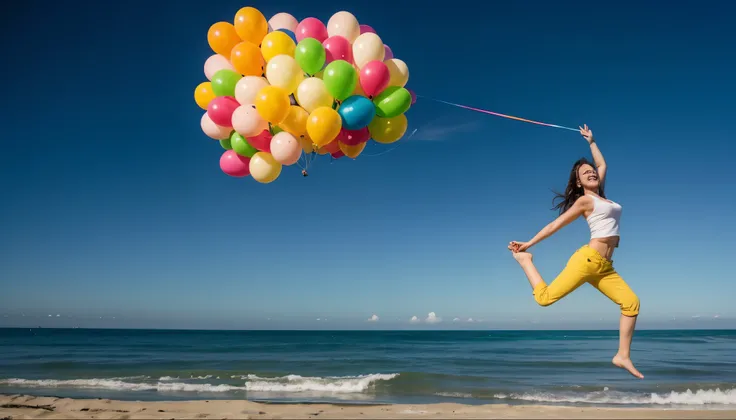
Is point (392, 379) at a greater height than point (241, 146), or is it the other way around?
point (241, 146)

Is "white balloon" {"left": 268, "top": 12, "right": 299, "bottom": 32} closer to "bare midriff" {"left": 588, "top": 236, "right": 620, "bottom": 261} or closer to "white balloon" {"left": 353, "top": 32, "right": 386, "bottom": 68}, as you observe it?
"white balloon" {"left": 353, "top": 32, "right": 386, "bottom": 68}

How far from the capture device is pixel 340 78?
200 inches

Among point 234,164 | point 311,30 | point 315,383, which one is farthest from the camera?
point 315,383

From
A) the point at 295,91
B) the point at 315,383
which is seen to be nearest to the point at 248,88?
the point at 295,91

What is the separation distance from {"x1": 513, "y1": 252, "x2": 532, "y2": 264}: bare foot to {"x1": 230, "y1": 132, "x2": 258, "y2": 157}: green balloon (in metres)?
3.03

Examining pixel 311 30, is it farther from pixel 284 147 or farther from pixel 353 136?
pixel 284 147

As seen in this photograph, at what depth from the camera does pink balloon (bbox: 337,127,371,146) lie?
5.64m

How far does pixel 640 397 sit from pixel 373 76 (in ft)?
30.3

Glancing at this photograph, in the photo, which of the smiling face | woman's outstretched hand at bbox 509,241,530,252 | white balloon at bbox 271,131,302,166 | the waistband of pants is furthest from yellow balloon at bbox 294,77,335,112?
the waistband of pants

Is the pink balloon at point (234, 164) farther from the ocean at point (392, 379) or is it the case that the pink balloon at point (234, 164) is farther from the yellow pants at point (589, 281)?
the ocean at point (392, 379)

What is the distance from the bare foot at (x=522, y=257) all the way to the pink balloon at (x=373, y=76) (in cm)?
218

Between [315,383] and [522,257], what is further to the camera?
[315,383]

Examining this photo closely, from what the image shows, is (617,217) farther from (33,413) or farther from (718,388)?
(718,388)

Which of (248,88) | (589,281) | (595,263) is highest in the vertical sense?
(248,88)
